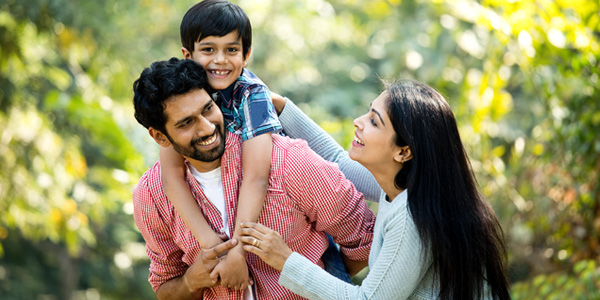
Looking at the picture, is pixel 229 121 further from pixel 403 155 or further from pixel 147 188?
pixel 403 155

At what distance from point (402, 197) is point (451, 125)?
0.31m

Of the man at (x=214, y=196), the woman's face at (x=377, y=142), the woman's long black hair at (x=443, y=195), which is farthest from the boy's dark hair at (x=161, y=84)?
the woman's long black hair at (x=443, y=195)

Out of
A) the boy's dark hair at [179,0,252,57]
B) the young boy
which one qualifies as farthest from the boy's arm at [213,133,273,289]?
the boy's dark hair at [179,0,252,57]

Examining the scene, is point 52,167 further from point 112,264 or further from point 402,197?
point 402,197

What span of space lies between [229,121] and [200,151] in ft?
0.71

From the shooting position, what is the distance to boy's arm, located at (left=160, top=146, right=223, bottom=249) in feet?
7.60

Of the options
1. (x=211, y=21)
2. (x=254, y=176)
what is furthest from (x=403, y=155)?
(x=211, y=21)

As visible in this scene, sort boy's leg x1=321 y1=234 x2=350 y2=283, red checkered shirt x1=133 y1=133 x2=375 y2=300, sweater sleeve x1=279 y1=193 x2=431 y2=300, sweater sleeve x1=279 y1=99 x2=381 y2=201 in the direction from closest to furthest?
1. sweater sleeve x1=279 y1=193 x2=431 y2=300
2. red checkered shirt x1=133 y1=133 x2=375 y2=300
3. boy's leg x1=321 y1=234 x2=350 y2=283
4. sweater sleeve x1=279 y1=99 x2=381 y2=201

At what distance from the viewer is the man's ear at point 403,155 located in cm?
225

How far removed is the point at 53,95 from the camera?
5.70 metres

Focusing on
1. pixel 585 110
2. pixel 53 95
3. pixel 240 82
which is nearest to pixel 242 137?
pixel 240 82

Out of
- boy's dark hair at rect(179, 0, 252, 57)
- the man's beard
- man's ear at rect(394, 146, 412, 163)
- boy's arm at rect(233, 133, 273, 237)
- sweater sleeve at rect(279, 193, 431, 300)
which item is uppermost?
boy's dark hair at rect(179, 0, 252, 57)

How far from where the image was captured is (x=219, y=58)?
7.90ft

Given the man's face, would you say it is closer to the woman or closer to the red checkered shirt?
Result: the red checkered shirt
